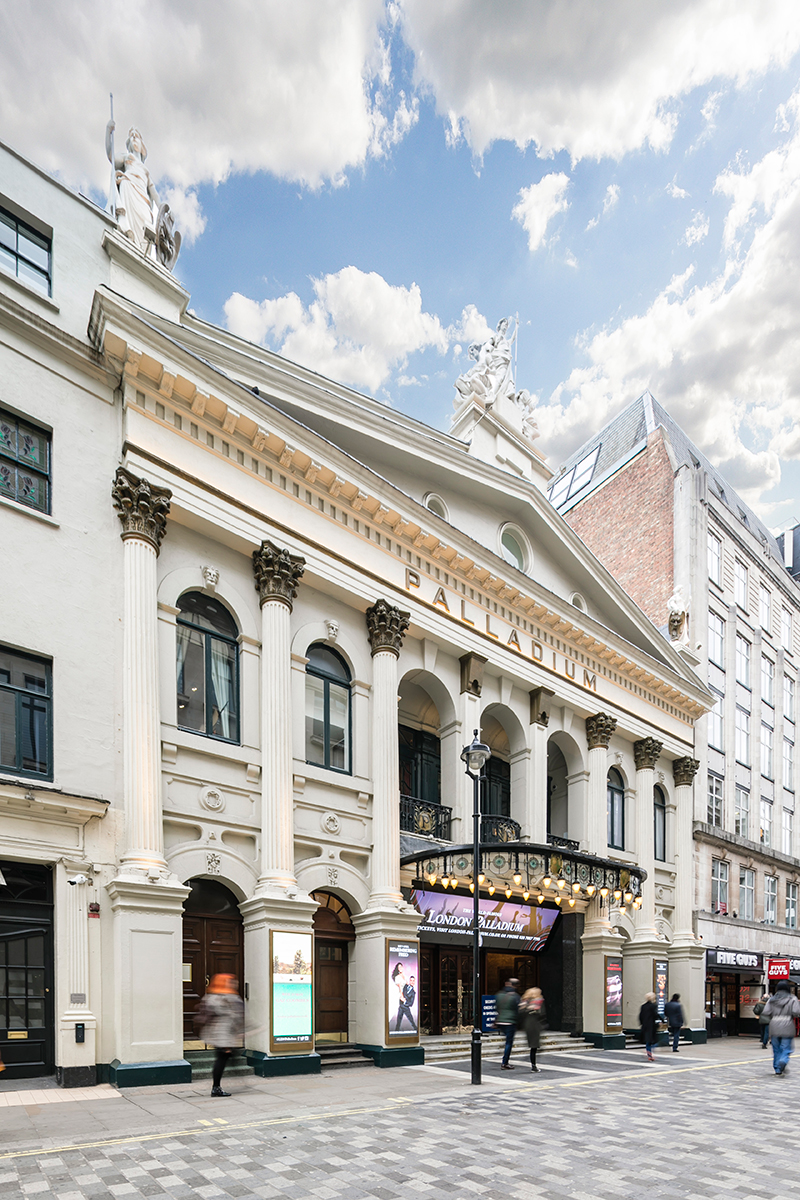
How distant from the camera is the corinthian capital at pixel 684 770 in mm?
30623

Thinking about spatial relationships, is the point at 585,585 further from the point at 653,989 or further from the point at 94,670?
the point at 94,670

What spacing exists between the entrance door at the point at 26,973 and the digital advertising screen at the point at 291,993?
12.4 feet

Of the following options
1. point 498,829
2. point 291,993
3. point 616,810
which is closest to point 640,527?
point 616,810

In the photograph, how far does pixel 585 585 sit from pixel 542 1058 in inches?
555

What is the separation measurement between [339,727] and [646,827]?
14.3m

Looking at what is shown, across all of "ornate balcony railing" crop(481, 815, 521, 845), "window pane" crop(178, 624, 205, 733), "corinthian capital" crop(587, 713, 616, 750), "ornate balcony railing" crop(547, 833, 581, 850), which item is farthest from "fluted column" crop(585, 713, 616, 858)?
"window pane" crop(178, 624, 205, 733)

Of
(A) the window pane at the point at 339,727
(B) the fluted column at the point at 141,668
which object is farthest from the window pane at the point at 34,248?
(A) the window pane at the point at 339,727

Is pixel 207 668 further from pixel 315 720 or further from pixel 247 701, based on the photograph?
pixel 315 720

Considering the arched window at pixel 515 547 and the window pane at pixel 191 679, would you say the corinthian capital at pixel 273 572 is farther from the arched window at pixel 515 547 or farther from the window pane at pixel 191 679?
the arched window at pixel 515 547

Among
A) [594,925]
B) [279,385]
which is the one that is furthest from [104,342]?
[594,925]

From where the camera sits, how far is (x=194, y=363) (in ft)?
52.5

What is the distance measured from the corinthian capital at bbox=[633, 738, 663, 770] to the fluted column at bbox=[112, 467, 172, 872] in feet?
61.9

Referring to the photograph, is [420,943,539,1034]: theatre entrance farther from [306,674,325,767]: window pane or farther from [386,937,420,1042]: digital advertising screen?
[306,674,325,767]: window pane

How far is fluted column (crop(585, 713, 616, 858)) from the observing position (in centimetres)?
2598
